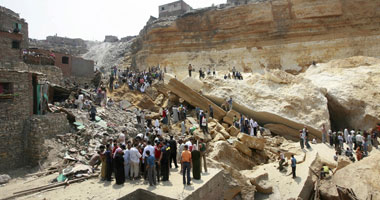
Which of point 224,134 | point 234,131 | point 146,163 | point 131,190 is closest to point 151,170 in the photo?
point 146,163

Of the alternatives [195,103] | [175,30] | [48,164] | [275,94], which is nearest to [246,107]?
[275,94]

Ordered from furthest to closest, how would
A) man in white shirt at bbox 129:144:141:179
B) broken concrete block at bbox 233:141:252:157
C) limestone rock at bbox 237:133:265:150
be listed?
limestone rock at bbox 237:133:265:150 < broken concrete block at bbox 233:141:252:157 < man in white shirt at bbox 129:144:141:179

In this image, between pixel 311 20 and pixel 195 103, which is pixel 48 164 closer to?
pixel 195 103

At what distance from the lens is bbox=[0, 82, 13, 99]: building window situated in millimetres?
8227

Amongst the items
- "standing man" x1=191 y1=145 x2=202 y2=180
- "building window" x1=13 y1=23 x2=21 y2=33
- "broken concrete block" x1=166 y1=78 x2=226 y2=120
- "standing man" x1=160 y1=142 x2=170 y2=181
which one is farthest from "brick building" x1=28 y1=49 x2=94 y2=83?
"standing man" x1=191 y1=145 x2=202 y2=180

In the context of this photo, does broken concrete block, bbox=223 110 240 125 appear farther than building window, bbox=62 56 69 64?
No

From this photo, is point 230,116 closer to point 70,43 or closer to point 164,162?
point 164,162

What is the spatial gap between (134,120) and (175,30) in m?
18.2

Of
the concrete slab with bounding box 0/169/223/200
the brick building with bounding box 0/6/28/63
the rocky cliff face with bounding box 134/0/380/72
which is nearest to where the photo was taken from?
the concrete slab with bounding box 0/169/223/200

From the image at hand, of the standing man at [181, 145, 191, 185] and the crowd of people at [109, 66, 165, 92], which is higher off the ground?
the crowd of people at [109, 66, 165, 92]

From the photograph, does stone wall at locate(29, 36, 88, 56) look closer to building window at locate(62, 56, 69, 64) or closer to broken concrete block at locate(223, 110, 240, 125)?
building window at locate(62, 56, 69, 64)

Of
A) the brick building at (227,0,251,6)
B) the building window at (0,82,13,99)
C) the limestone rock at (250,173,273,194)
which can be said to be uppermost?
the brick building at (227,0,251,6)

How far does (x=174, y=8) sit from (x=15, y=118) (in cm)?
2782

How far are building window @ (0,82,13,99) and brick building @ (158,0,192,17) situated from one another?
2689cm
